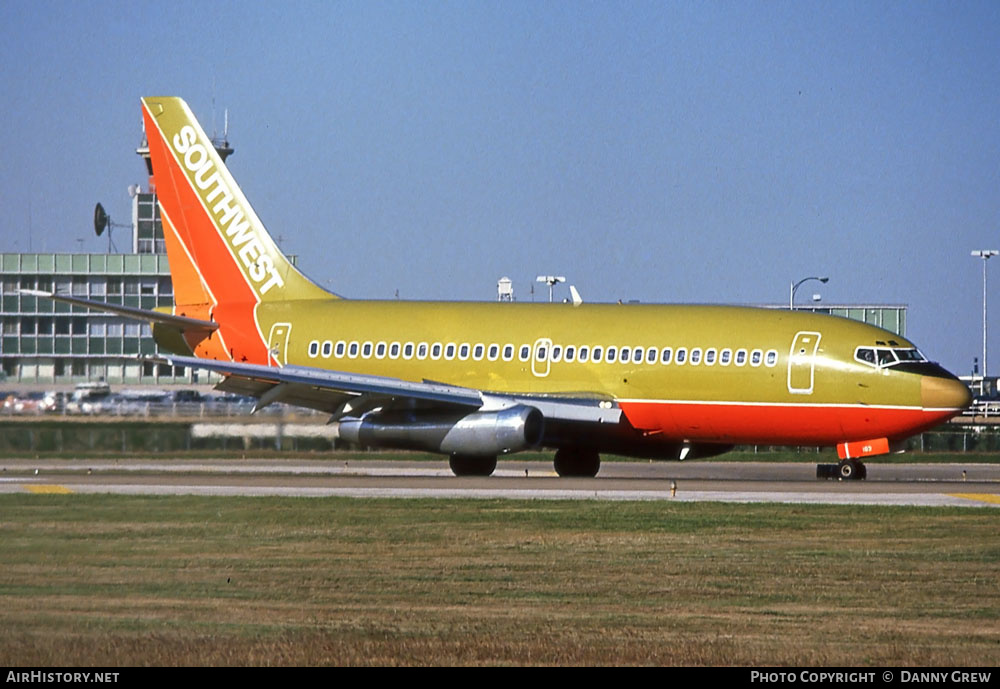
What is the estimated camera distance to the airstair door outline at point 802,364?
125 ft

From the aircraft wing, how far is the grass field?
420 inches

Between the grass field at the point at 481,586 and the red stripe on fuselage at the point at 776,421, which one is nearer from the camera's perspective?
the grass field at the point at 481,586

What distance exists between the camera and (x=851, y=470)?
38.9 meters

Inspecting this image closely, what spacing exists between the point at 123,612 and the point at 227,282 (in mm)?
31018

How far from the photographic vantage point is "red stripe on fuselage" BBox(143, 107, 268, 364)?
44.6 m

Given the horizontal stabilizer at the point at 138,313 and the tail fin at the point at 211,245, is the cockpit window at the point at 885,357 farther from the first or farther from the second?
the horizontal stabilizer at the point at 138,313

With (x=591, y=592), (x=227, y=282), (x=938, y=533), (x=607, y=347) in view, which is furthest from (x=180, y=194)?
(x=591, y=592)

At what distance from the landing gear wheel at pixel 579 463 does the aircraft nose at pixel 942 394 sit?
8.77m

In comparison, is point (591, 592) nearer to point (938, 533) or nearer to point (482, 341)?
point (938, 533)

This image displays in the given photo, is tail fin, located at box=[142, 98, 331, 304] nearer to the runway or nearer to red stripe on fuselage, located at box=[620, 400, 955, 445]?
the runway

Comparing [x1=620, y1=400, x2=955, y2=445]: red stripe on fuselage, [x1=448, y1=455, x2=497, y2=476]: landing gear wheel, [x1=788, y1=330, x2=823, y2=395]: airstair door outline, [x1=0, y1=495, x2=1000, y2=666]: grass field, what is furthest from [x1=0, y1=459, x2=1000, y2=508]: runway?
[x1=0, y1=495, x2=1000, y2=666]: grass field

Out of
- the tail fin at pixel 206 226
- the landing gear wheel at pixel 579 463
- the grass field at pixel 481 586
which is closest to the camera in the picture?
the grass field at pixel 481 586

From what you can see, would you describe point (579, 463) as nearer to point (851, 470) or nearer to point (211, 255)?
point (851, 470)

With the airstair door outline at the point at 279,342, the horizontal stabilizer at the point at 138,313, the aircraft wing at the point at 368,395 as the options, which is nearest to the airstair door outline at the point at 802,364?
the aircraft wing at the point at 368,395
